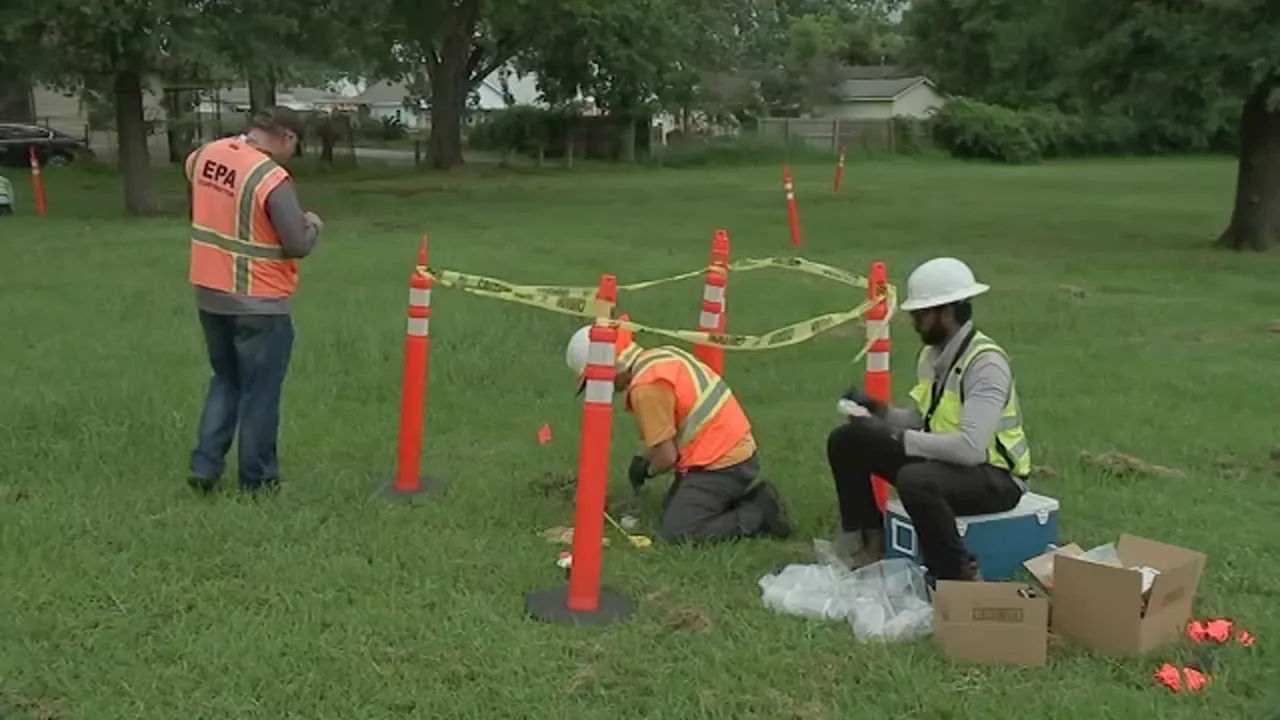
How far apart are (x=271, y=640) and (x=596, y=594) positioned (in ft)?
3.74

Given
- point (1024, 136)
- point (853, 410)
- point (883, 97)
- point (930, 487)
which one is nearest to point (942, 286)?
point (853, 410)

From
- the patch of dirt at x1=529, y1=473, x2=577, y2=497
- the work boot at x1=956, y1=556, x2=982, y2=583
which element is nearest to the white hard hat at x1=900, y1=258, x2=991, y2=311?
the work boot at x1=956, y1=556, x2=982, y2=583

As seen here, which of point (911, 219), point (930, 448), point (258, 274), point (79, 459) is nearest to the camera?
point (930, 448)

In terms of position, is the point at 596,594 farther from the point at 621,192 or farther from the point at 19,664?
the point at 621,192

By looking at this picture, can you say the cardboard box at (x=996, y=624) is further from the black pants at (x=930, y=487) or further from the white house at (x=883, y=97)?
the white house at (x=883, y=97)

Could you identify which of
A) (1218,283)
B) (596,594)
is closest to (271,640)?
(596,594)

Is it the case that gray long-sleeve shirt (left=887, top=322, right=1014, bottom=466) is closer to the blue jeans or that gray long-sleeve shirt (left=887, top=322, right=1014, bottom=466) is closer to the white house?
the blue jeans

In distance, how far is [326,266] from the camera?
15859 millimetres

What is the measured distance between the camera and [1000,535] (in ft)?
18.1

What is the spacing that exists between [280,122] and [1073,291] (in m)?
10.3

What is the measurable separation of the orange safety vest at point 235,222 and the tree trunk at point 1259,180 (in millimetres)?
16397

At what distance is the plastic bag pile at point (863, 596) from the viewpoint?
5098 mm

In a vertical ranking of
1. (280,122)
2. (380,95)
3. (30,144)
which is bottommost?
(30,144)

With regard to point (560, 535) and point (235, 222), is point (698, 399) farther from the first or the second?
point (235, 222)
